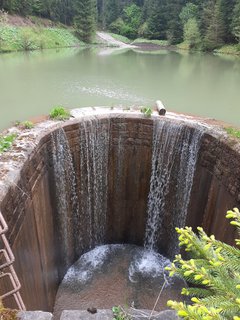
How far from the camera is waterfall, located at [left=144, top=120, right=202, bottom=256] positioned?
645cm

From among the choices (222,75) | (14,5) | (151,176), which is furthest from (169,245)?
(14,5)

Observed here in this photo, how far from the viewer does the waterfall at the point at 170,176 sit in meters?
6.45

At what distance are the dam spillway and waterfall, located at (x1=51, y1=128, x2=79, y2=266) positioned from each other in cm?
2

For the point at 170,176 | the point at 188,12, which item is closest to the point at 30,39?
the point at 188,12

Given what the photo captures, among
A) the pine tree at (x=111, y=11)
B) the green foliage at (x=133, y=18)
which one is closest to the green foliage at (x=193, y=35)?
the green foliage at (x=133, y=18)

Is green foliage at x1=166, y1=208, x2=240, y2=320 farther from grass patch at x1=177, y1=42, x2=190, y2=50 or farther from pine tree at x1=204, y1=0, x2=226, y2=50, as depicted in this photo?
grass patch at x1=177, y1=42, x2=190, y2=50

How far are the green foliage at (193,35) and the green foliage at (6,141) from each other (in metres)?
37.0

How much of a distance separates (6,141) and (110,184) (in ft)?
9.21

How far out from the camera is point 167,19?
154ft

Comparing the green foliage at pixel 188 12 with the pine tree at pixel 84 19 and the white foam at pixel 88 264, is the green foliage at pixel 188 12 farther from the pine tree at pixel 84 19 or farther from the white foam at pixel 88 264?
the white foam at pixel 88 264

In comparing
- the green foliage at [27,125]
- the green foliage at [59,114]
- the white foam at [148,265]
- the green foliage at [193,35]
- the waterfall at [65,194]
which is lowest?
the white foam at [148,265]

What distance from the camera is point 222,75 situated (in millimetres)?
18750

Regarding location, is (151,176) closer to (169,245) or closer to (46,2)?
(169,245)

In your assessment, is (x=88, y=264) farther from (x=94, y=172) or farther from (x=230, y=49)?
(x=230, y=49)
